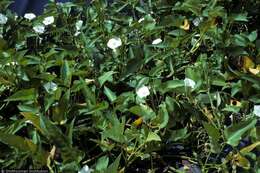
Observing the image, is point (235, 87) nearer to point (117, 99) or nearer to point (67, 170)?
point (117, 99)

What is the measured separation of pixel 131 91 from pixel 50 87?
0.29 metres

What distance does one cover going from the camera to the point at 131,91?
198 centimetres

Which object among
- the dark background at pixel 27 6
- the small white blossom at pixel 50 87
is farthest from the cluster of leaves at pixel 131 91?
the dark background at pixel 27 6

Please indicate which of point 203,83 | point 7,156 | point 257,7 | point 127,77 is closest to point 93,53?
point 127,77

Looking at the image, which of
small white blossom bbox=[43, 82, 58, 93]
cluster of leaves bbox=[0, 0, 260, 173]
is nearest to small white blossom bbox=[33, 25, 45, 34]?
cluster of leaves bbox=[0, 0, 260, 173]

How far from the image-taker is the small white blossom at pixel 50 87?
1.88 m

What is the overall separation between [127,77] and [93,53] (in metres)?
0.16

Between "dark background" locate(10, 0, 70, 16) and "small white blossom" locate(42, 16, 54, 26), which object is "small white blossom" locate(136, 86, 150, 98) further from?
"dark background" locate(10, 0, 70, 16)

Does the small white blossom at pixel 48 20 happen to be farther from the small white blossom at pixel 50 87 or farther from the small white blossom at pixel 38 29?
the small white blossom at pixel 50 87

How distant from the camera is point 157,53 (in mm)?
2098

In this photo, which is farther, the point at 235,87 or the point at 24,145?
the point at 235,87

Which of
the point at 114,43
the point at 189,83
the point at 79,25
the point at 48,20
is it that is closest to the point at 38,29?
the point at 48,20

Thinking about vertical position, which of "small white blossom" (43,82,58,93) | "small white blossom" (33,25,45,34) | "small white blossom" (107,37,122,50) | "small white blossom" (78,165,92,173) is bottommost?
"small white blossom" (78,165,92,173)

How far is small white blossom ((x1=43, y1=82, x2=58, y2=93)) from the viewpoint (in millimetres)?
1879
